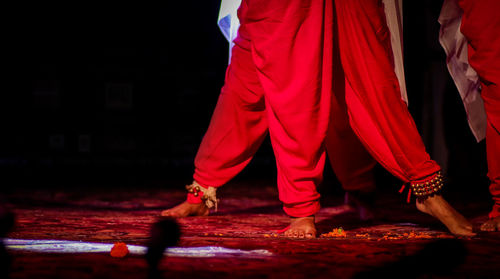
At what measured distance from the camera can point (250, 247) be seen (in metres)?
1.25

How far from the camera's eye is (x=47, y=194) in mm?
2924

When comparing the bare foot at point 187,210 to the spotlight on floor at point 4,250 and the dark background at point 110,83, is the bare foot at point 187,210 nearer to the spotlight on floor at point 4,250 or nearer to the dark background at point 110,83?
the spotlight on floor at point 4,250

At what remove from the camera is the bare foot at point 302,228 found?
59.3 inches

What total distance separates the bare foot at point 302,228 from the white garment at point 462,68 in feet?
2.76

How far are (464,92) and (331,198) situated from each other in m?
1.27

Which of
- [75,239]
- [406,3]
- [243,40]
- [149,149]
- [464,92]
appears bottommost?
[149,149]

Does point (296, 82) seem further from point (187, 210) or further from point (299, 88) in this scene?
point (187, 210)

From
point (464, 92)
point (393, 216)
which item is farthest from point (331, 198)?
point (464, 92)

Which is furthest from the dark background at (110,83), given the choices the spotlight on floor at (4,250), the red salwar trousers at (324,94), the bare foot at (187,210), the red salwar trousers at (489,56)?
the spotlight on floor at (4,250)

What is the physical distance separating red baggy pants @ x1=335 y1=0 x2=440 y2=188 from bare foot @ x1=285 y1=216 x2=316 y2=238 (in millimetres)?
308

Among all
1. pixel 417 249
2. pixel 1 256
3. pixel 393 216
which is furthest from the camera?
pixel 393 216

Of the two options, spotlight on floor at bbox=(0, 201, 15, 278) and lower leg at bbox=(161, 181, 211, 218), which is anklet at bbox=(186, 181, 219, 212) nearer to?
lower leg at bbox=(161, 181, 211, 218)

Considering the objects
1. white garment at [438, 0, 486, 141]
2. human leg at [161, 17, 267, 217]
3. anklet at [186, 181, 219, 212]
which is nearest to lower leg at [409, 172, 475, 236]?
white garment at [438, 0, 486, 141]

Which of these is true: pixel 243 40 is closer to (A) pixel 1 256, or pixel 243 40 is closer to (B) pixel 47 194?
(A) pixel 1 256
